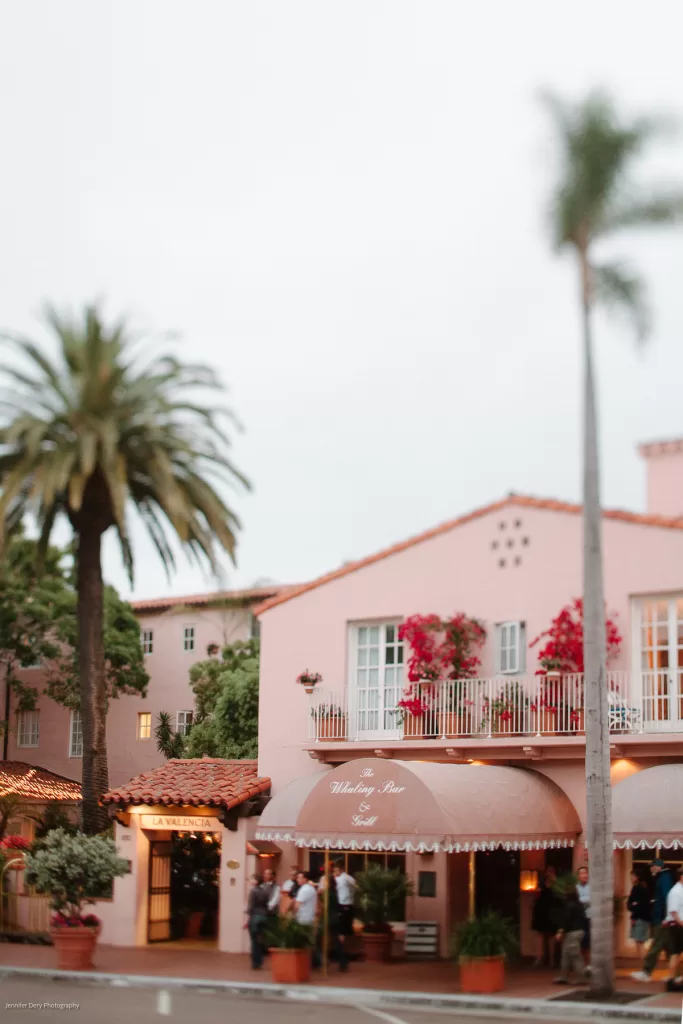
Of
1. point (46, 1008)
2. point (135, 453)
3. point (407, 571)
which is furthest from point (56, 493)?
point (46, 1008)

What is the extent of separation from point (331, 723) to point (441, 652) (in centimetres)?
282

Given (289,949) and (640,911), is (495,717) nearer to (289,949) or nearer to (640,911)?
(640,911)

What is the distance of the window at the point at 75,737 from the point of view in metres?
44.0

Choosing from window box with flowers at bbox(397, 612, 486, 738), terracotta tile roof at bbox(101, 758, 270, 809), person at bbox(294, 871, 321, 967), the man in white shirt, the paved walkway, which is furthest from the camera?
terracotta tile roof at bbox(101, 758, 270, 809)

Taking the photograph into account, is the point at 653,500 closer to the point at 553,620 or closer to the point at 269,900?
the point at 553,620

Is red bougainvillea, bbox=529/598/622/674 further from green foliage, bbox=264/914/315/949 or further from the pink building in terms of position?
the pink building

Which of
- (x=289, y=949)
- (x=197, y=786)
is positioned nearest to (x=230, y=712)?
(x=197, y=786)

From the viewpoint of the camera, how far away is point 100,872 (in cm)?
2302

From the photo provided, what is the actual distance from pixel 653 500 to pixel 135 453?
1262 centimetres

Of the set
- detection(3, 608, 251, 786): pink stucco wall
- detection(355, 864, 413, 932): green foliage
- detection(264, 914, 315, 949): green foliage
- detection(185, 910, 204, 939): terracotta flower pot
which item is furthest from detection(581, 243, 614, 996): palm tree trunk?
detection(3, 608, 251, 786): pink stucco wall

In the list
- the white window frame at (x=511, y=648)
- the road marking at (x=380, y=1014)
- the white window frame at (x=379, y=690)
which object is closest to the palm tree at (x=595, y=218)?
the road marking at (x=380, y=1014)

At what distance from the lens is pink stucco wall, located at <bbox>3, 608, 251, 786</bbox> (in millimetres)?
42844

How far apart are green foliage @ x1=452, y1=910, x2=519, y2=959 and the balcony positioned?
14.4 ft

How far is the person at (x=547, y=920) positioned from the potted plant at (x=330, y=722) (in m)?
5.27
